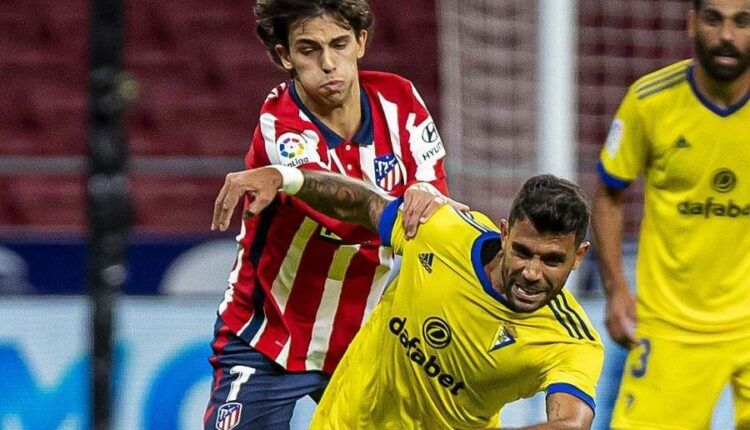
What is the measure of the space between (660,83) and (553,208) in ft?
5.48

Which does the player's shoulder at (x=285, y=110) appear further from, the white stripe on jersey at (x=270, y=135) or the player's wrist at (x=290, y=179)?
the player's wrist at (x=290, y=179)

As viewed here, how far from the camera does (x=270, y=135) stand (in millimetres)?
4000

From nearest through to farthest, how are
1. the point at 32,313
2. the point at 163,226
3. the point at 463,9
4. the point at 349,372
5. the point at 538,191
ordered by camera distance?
the point at 538,191 < the point at 349,372 < the point at 32,313 < the point at 463,9 < the point at 163,226

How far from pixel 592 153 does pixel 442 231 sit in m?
4.97

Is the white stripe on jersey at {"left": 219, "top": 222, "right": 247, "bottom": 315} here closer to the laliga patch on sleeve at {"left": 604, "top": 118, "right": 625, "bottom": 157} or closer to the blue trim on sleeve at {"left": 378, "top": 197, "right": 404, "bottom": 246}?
the blue trim on sleeve at {"left": 378, "top": 197, "right": 404, "bottom": 246}

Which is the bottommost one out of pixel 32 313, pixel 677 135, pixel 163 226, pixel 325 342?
pixel 163 226

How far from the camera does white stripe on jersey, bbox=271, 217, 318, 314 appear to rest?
4.09 m

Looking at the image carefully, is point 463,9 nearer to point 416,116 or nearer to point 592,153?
point 592,153

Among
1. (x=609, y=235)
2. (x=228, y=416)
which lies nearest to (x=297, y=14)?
(x=228, y=416)

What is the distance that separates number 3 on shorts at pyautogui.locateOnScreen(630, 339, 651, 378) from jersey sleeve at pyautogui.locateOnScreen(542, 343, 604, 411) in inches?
57.0

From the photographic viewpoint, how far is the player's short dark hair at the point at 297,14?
Answer: 4.00 m

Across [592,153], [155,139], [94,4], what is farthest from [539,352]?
[155,139]

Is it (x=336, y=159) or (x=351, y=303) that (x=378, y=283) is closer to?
(x=351, y=303)

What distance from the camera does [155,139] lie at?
32.5 feet
